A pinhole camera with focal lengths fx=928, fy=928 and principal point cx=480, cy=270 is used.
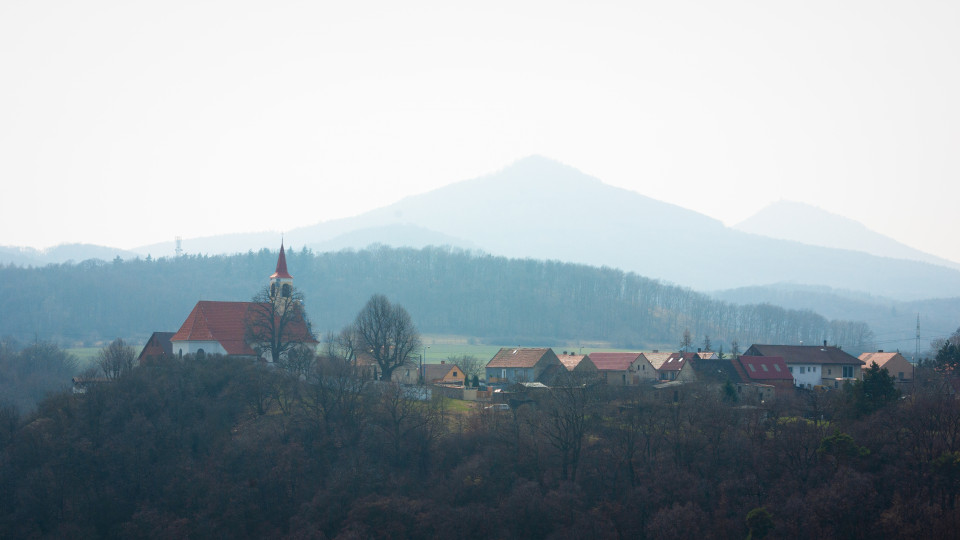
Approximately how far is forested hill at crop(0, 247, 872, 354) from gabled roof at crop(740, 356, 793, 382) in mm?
63799

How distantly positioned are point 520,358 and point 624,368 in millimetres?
8855

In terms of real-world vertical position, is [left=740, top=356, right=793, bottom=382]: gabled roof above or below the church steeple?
below

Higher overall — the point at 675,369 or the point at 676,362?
the point at 676,362

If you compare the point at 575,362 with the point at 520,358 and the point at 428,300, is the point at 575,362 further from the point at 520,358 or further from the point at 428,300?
the point at 428,300

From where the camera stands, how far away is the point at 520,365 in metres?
78.1

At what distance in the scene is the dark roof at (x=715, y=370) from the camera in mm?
→ 70438

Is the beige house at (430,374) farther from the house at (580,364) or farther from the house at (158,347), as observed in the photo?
the house at (158,347)

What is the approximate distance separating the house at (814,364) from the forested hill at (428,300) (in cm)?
6067

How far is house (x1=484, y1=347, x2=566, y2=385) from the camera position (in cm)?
7682

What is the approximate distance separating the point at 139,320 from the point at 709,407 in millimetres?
107951

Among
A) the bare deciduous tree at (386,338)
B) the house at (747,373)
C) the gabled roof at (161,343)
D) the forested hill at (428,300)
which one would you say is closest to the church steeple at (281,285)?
the bare deciduous tree at (386,338)


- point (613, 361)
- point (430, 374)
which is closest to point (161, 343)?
point (430, 374)

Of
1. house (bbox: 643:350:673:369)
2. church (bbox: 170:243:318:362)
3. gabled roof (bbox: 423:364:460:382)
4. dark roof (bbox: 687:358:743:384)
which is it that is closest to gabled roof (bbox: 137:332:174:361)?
church (bbox: 170:243:318:362)

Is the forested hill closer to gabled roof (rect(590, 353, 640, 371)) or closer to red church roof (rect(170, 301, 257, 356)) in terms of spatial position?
gabled roof (rect(590, 353, 640, 371))
